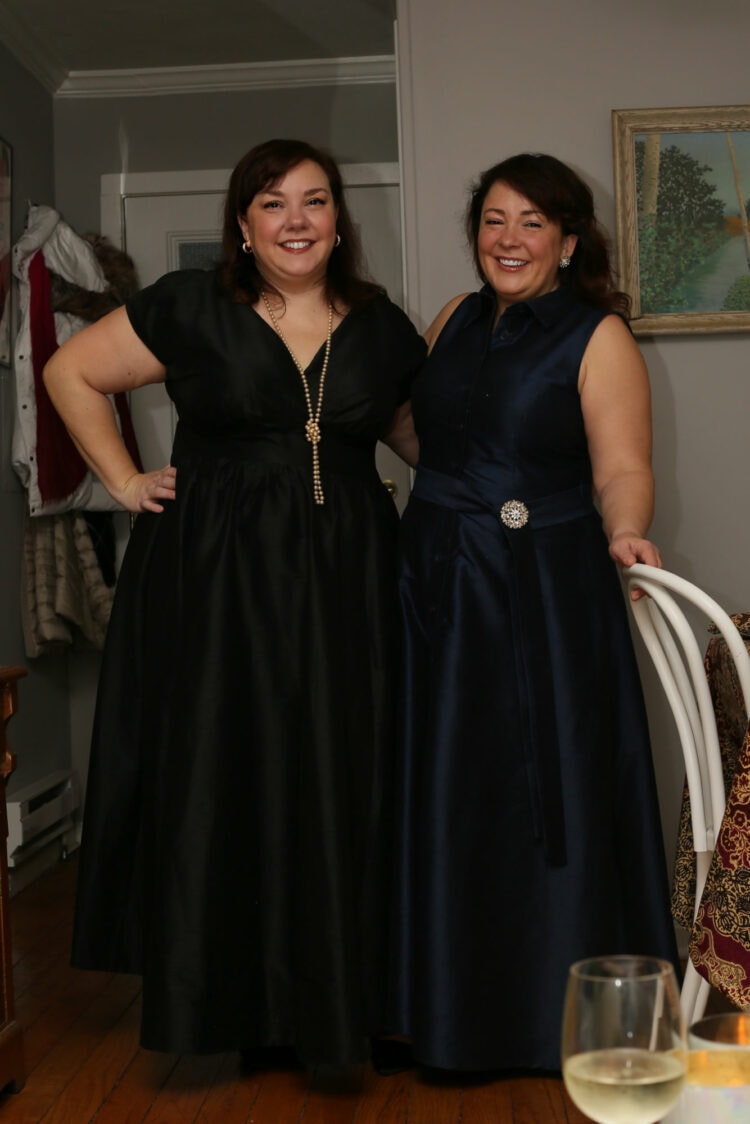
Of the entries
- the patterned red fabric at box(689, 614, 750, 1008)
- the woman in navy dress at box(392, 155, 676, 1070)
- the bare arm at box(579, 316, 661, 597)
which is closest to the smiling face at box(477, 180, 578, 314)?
the woman in navy dress at box(392, 155, 676, 1070)

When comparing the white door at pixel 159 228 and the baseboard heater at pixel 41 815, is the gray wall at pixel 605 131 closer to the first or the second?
the white door at pixel 159 228

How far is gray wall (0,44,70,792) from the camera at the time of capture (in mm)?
3758

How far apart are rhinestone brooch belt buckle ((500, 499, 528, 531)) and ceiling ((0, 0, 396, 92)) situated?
2245 mm

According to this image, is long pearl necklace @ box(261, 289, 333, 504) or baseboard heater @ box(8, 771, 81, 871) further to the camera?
Result: baseboard heater @ box(8, 771, 81, 871)

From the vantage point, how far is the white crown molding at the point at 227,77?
14.1ft

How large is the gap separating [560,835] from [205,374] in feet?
3.25

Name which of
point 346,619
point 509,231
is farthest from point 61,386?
point 509,231

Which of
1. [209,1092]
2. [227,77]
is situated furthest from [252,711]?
[227,77]

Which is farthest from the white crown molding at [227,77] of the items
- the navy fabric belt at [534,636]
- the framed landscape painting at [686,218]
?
the navy fabric belt at [534,636]

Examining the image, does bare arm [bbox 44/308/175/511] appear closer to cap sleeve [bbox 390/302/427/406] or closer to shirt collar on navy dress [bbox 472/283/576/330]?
cap sleeve [bbox 390/302/427/406]

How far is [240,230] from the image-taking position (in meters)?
2.30

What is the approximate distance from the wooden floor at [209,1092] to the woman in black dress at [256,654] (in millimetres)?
107

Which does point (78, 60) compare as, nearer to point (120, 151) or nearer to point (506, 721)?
point (120, 151)

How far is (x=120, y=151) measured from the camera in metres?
4.34
